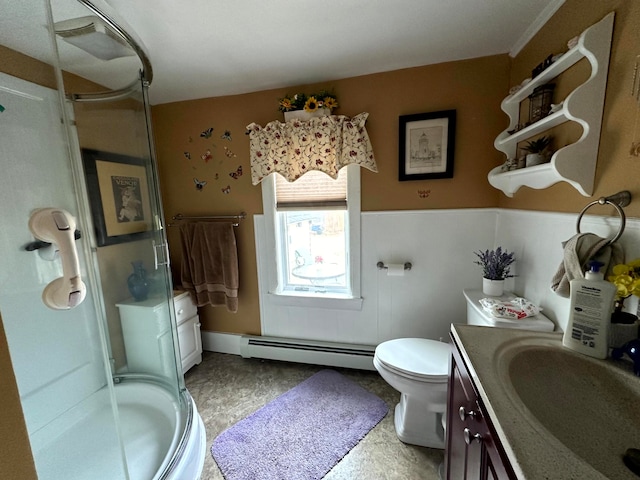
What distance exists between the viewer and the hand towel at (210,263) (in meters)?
2.21

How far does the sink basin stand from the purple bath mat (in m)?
1.13

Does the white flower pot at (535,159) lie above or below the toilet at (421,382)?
above

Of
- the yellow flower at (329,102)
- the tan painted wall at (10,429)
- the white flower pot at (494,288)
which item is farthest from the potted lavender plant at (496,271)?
the tan painted wall at (10,429)

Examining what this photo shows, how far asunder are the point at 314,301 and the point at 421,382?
0.98 metres

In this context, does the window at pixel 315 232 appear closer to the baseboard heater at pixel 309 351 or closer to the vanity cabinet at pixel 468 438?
the baseboard heater at pixel 309 351

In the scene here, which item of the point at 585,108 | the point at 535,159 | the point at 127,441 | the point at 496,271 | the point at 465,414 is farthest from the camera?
the point at 496,271

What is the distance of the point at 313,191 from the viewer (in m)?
2.10

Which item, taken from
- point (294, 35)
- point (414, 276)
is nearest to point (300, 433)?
point (414, 276)

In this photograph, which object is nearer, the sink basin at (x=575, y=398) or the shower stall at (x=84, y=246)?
the sink basin at (x=575, y=398)

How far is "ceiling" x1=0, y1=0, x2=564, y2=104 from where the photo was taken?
1.22 m

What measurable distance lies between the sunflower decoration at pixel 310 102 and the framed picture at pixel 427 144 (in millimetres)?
508

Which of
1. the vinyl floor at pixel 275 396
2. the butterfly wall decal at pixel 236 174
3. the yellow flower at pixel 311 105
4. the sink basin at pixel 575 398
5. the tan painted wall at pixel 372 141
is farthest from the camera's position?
the butterfly wall decal at pixel 236 174

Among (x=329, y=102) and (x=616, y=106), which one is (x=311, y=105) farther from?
(x=616, y=106)

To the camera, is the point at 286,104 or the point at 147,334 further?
the point at 286,104
